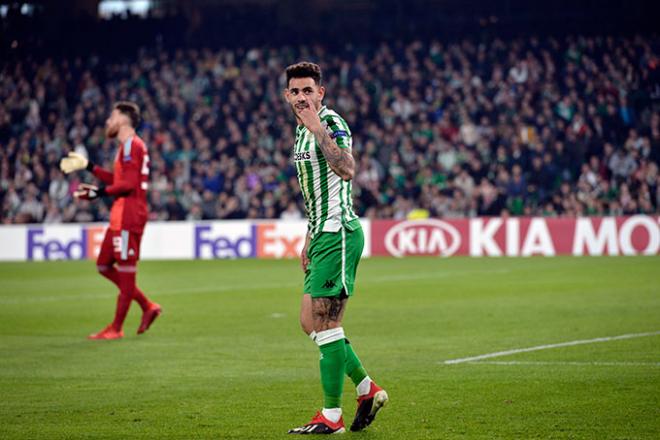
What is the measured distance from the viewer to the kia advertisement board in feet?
90.3

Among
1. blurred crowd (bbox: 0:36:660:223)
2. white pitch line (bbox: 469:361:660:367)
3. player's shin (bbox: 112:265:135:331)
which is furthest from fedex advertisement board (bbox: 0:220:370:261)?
white pitch line (bbox: 469:361:660:367)

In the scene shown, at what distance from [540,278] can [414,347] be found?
9.77 m

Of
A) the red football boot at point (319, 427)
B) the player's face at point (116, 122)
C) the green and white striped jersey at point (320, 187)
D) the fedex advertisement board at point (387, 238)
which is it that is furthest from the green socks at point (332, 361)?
the fedex advertisement board at point (387, 238)

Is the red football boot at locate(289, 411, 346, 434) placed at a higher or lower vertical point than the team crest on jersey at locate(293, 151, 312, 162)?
lower

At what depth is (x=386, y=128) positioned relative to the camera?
32969 millimetres

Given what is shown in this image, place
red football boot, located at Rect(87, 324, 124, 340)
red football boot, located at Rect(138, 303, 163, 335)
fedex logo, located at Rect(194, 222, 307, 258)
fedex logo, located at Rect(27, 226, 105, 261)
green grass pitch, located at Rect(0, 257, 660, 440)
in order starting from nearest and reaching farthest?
green grass pitch, located at Rect(0, 257, 660, 440) → red football boot, located at Rect(87, 324, 124, 340) → red football boot, located at Rect(138, 303, 163, 335) → fedex logo, located at Rect(194, 222, 307, 258) → fedex logo, located at Rect(27, 226, 105, 261)

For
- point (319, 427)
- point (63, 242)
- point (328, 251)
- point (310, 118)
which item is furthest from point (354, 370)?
point (63, 242)

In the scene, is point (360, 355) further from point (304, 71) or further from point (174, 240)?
point (174, 240)

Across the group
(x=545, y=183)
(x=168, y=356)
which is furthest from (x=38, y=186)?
(x=168, y=356)

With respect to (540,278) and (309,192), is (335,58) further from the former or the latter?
(309,192)

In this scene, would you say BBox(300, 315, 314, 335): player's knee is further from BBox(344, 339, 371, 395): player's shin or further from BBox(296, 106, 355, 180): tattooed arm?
BBox(296, 106, 355, 180): tattooed arm

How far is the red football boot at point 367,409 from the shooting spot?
679 centimetres

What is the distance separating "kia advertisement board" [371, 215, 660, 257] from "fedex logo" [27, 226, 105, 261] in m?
7.07

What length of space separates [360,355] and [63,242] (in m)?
20.9
